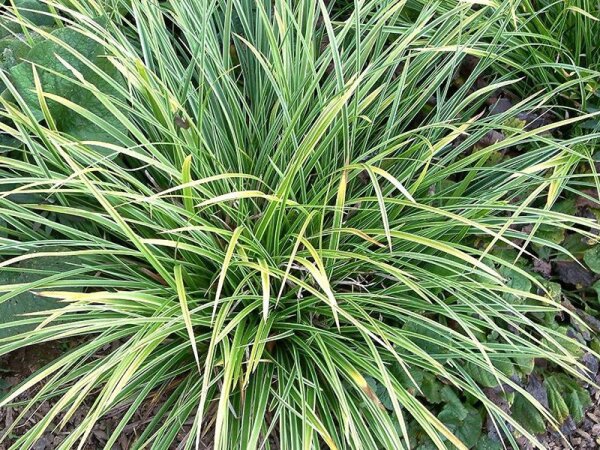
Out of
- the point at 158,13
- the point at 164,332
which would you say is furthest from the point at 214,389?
the point at 158,13

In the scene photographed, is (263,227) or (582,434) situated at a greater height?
(263,227)

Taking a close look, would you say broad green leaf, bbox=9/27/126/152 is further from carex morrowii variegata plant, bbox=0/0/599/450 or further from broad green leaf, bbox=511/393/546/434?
broad green leaf, bbox=511/393/546/434

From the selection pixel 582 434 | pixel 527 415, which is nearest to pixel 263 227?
pixel 527 415

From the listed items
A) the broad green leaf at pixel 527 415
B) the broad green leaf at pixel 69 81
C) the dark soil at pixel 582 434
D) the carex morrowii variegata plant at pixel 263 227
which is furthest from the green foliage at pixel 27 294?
the dark soil at pixel 582 434

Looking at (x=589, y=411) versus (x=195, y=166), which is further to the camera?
(x=589, y=411)

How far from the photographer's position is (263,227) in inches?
47.8

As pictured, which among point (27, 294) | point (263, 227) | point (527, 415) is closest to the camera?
point (263, 227)

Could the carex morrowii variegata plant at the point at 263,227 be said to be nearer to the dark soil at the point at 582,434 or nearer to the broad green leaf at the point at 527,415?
the broad green leaf at the point at 527,415

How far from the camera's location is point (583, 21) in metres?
1.57

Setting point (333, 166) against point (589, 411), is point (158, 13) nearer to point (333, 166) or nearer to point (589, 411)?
point (333, 166)

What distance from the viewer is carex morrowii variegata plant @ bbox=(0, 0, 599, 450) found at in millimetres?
1157

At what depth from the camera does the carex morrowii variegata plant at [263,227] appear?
1.16m

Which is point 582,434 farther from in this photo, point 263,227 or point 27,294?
point 27,294

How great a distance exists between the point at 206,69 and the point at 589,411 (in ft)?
4.65
